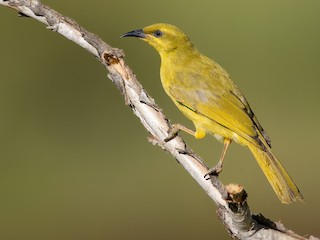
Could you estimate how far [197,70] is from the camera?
4746 millimetres

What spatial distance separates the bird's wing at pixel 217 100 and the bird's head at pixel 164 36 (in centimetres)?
29

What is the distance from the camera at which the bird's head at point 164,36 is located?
4934 millimetres

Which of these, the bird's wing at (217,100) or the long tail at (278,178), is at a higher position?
the bird's wing at (217,100)

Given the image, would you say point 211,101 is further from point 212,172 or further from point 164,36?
point 212,172

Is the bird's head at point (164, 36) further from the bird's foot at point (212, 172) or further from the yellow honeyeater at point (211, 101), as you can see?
the bird's foot at point (212, 172)

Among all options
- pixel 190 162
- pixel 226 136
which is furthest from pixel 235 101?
pixel 190 162

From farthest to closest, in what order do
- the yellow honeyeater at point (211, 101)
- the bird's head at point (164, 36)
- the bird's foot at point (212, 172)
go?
the bird's head at point (164, 36) → the yellow honeyeater at point (211, 101) → the bird's foot at point (212, 172)

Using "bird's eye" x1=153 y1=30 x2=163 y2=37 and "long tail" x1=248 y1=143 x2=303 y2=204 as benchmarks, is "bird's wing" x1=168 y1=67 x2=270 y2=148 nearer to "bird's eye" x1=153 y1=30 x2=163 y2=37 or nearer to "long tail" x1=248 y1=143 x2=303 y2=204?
"long tail" x1=248 y1=143 x2=303 y2=204

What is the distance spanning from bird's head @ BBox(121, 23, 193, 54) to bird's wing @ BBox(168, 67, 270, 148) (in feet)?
0.96

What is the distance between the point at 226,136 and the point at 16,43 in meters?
5.60

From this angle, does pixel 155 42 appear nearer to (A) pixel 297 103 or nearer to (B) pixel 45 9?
(B) pixel 45 9

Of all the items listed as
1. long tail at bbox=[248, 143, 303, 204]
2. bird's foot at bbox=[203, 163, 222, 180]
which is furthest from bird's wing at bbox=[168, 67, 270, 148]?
bird's foot at bbox=[203, 163, 222, 180]

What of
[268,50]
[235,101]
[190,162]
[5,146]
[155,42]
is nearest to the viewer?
[190,162]

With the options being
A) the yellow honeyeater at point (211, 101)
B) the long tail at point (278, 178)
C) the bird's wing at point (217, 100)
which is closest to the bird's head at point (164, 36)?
the yellow honeyeater at point (211, 101)
